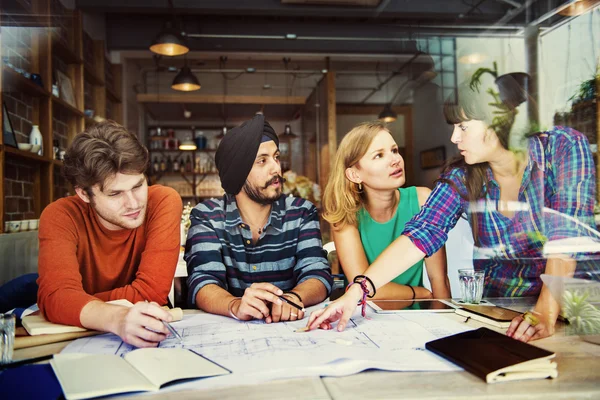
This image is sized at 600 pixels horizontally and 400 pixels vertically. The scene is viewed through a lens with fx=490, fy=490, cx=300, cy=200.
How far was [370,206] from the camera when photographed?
191 cm

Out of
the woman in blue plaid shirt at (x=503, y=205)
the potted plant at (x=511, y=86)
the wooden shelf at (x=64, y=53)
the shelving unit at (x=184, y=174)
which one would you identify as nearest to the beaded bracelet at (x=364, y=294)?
the woman in blue plaid shirt at (x=503, y=205)

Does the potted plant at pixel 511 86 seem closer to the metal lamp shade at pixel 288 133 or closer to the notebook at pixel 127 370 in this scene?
the notebook at pixel 127 370

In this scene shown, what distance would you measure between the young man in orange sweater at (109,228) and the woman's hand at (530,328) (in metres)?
0.91

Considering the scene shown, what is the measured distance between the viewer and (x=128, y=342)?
39.2 inches

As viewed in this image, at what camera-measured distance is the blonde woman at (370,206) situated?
5.92ft

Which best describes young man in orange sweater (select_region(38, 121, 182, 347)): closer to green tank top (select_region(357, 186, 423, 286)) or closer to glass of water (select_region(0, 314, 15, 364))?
glass of water (select_region(0, 314, 15, 364))

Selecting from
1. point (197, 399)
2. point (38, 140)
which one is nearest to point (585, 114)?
point (197, 399)

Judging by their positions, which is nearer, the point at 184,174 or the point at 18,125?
the point at 18,125

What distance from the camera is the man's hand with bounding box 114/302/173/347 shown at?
3.23 feet

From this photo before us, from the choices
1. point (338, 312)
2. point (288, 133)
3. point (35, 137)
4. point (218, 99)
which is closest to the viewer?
point (338, 312)

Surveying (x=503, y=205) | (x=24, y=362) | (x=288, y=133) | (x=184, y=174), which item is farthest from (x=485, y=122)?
(x=184, y=174)

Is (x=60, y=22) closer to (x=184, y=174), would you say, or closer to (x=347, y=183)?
(x=347, y=183)

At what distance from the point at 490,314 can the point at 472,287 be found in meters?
0.18

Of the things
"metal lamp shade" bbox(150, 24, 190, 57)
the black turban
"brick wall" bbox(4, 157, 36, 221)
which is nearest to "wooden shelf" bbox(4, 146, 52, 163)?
"brick wall" bbox(4, 157, 36, 221)
